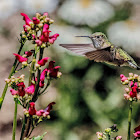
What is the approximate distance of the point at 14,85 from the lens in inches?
76.4

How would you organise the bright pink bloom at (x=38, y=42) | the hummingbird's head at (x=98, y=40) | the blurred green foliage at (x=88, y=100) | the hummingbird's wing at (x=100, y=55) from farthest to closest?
the blurred green foliage at (x=88, y=100), the hummingbird's head at (x=98, y=40), the hummingbird's wing at (x=100, y=55), the bright pink bloom at (x=38, y=42)

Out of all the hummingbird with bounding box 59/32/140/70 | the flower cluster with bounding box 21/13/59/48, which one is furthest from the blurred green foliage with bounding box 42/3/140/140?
the flower cluster with bounding box 21/13/59/48

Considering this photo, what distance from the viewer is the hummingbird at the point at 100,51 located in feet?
7.35

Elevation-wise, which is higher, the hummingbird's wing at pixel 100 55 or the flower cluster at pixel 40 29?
the flower cluster at pixel 40 29

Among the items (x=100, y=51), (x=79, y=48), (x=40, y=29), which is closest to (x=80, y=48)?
(x=79, y=48)

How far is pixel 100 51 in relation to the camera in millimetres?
2309

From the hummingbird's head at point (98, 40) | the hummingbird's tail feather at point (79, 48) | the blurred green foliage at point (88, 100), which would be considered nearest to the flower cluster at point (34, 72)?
the hummingbird's tail feather at point (79, 48)

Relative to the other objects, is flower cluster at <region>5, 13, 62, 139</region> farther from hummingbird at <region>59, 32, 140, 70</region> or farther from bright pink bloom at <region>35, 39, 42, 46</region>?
hummingbird at <region>59, 32, 140, 70</region>

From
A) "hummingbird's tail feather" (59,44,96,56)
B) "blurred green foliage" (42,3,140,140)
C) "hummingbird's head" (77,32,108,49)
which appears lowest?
"blurred green foliage" (42,3,140,140)

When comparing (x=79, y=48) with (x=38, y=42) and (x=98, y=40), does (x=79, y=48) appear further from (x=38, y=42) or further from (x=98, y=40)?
(x=38, y=42)

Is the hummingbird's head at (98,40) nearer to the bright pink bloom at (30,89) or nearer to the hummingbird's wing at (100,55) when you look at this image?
the hummingbird's wing at (100,55)

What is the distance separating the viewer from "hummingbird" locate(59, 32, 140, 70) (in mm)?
2240

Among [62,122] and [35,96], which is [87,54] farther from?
[62,122]

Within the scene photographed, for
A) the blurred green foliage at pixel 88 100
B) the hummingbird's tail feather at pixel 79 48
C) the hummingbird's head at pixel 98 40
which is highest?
the hummingbird's head at pixel 98 40
